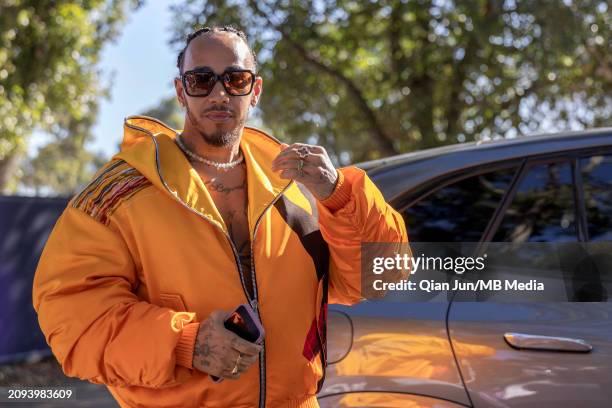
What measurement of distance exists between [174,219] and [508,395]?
1.25m

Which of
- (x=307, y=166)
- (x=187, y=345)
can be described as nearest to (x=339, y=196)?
(x=307, y=166)

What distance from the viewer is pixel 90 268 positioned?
6.05 feet

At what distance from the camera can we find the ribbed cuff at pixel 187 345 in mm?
1807

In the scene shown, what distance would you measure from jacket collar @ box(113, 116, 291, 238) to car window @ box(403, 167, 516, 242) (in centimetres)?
76

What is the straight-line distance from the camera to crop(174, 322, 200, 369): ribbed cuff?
1.81 m

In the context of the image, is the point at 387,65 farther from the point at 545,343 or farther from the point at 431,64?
the point at 545,343

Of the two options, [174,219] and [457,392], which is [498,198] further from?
[174,219]

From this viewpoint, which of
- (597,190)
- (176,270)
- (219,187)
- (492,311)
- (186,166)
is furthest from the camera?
(597,190)

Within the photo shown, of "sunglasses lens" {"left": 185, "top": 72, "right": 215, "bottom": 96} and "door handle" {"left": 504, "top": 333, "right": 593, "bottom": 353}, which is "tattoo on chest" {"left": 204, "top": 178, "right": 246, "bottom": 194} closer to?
"sunglasses lens" {"left": 185, "top": 72, "right": 215, "bottom": 96}

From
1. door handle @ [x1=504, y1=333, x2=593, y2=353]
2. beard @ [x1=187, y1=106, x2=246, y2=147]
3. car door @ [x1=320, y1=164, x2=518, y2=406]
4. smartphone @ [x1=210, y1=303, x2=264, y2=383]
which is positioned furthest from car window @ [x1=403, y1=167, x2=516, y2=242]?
smartphone @ [x1=210, y1=303, x2=264, y2=383]

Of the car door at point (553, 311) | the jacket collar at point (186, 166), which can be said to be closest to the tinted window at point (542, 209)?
the car door at point (553, 311)

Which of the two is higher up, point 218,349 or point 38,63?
point 38,63

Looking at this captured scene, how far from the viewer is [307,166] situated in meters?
2.02

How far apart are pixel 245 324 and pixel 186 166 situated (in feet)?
1.62
